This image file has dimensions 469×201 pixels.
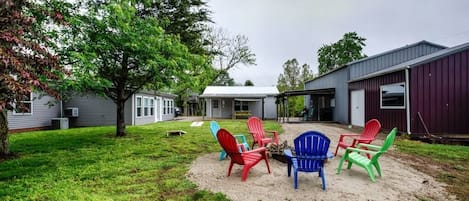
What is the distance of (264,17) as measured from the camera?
15469 mm

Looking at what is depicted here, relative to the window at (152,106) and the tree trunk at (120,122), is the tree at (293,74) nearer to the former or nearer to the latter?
the window at (152,106)

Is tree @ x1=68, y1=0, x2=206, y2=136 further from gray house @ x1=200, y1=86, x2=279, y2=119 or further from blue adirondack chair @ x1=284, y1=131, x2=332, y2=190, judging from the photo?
gray house @ x1=200, y1=86, x2=279, y2=119

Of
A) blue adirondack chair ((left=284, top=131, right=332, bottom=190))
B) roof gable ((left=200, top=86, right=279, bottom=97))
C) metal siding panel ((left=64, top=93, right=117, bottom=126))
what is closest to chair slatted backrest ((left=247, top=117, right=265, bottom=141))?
blue adirondack chair ((left=284, top=131, right=332, bottom=190))

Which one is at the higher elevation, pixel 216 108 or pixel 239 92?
pixel 239 92

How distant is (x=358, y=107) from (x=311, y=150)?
1084 cm

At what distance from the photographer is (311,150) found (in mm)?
3742

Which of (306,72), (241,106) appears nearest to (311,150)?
(241,106)

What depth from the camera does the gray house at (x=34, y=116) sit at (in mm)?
10990

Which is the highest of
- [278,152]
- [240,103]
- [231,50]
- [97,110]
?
[231,50]

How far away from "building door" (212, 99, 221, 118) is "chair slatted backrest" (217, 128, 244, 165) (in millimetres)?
19075

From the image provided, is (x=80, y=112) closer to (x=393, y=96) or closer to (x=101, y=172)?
(x=101, y=172)

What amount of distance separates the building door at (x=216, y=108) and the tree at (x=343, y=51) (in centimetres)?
1936

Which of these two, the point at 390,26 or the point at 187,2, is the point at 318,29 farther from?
the point at 187,2

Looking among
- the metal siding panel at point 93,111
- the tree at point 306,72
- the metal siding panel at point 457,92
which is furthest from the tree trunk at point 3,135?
the tree at point 306,72
